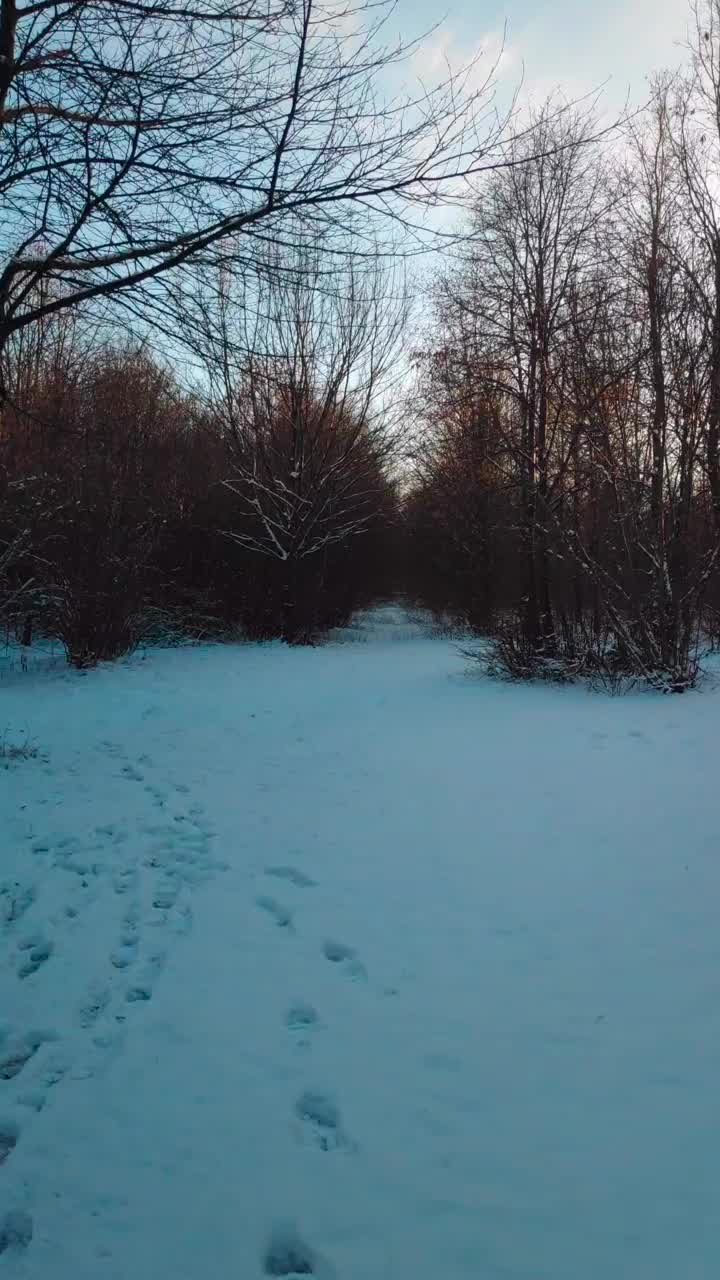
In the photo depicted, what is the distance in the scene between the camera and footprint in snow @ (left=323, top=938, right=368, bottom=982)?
9.62 feet

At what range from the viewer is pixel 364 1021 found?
103 inches

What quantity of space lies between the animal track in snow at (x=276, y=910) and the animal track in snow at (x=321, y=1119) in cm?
111

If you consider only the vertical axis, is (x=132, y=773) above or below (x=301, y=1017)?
above

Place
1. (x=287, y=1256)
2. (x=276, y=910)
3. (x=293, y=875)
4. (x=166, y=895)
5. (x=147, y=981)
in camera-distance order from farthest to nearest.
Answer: (x=293, y=875)
(x=166, y=895)
(x=276, y=910)
(x=147, y=981)
(x=287, y=1256)

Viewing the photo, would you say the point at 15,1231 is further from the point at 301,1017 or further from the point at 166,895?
the point at 166,895

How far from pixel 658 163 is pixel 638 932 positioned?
39.0 ft

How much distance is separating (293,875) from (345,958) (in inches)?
35.2

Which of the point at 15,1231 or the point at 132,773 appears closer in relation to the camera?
the point at 15,1231

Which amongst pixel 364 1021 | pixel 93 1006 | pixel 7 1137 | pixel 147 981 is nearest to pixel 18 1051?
pixel 93 1006

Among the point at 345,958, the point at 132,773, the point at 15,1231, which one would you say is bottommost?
the point at 15,1231

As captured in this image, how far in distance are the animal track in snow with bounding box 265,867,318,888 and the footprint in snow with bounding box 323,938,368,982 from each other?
597 millimetres

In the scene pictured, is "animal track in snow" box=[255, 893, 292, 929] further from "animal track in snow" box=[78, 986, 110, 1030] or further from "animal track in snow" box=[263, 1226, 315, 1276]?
"animal track in snow" box=[263, 1226, 315, 1276]

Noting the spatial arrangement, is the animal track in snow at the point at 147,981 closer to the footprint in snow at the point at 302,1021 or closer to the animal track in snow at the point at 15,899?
the footprint in snow at the point at 302,1021

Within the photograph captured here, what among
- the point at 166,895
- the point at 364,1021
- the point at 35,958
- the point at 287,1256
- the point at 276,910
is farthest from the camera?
the point at 166,895
